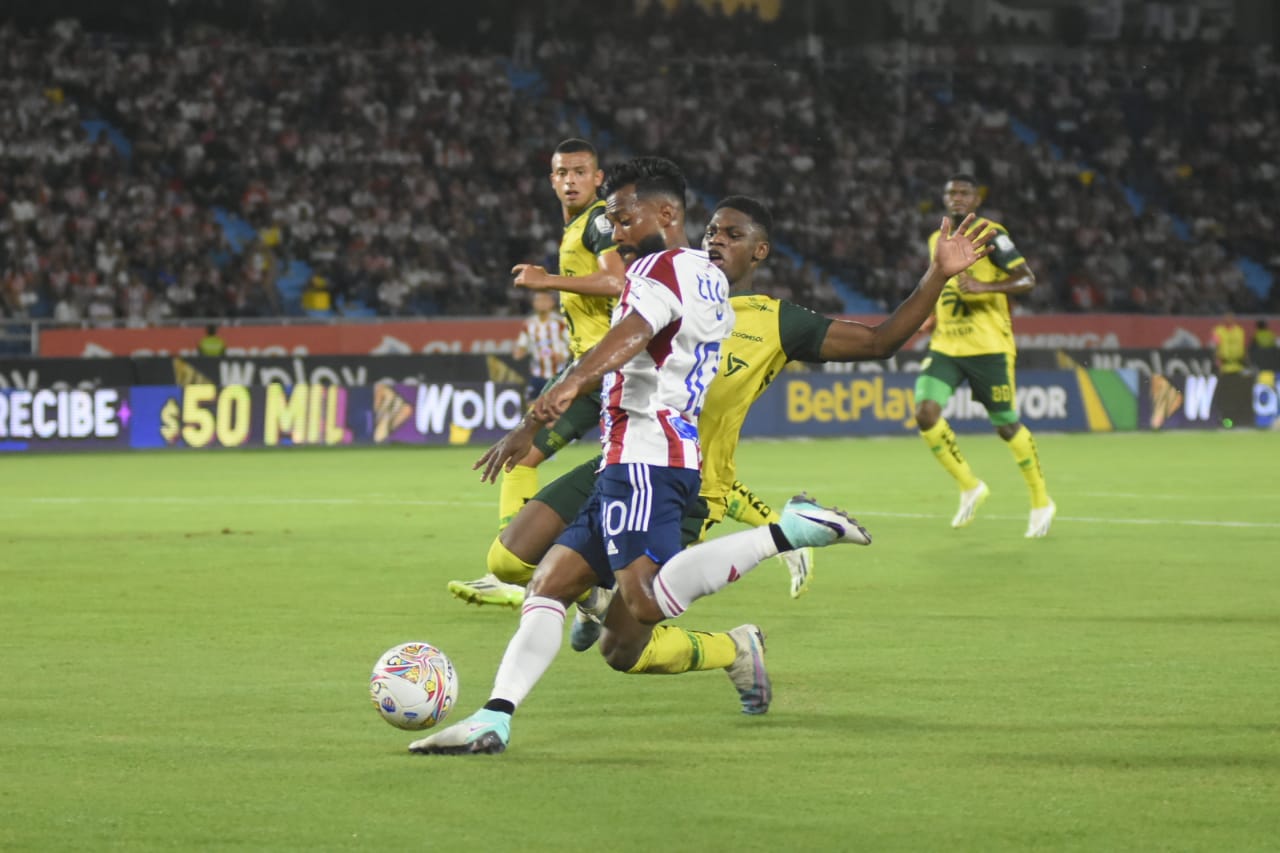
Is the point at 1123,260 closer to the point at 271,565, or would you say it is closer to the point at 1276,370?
the point at 1276,370

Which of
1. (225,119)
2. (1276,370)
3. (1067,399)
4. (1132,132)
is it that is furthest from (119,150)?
(1132,132)

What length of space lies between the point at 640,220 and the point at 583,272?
3.95 m

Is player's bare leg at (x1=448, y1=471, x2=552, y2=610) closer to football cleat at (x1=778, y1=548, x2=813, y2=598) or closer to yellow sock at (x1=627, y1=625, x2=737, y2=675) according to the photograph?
yellow sock at (x1=627, y1=625, x2=737, y2=675)

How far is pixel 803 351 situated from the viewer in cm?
773

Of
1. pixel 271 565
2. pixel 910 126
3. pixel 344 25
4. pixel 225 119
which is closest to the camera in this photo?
pixel 271 565

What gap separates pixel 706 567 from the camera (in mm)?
6883

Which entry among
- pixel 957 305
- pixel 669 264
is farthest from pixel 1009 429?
pixel 669 264

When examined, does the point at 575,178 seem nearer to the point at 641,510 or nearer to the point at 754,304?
the point at 754,304

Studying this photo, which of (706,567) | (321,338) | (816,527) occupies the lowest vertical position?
(321,338)

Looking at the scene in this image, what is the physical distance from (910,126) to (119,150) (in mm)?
17529

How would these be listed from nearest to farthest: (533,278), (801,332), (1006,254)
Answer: (801,332) → (533,278) → (1006,254)

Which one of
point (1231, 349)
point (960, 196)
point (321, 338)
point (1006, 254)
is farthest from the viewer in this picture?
point (1231, 349)

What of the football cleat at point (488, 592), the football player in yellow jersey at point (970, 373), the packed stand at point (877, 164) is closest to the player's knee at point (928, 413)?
the football player in yellow jersey at point (970, 373)

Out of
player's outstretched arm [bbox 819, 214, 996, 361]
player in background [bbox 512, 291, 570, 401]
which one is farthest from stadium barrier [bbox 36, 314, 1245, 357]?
player's outstretched arm [bbox 819, 214, 996, 361]
